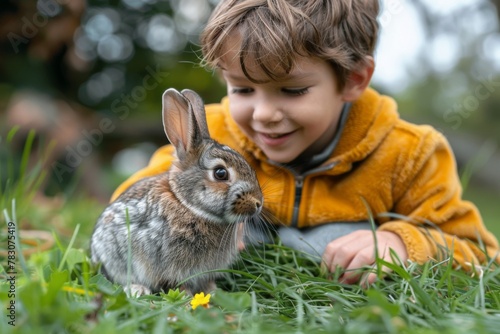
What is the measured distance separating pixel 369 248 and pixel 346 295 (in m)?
0.74

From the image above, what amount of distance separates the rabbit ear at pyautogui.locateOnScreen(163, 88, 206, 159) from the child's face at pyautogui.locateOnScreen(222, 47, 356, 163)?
41 cm

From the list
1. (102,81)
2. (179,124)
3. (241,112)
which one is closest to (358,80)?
(241,112)

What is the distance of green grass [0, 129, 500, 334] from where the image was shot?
1525 millimetres

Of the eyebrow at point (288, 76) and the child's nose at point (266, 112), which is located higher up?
the eyebrow at point (288, 76)

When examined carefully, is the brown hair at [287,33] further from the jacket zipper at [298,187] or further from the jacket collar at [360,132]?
the jacket zipper at [298,187]

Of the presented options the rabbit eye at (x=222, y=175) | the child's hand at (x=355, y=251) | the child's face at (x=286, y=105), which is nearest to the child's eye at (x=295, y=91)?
the child's face at (x=286, y=105)

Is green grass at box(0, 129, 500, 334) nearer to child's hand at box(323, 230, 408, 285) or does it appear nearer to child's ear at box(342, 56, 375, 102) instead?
child's hand at box(323, 230, 408, 285)

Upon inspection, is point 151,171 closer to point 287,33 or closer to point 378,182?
point 287,33

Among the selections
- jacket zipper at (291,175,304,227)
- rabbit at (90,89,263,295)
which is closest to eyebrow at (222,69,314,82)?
rabbit at (90,89,263,295)

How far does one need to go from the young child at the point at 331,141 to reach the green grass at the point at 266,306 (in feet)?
1.36

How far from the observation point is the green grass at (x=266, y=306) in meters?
1.53

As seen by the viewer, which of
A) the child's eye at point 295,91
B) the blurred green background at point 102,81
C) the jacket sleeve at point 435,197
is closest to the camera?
the child's eye at point 295,91

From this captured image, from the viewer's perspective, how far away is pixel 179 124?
8.23ft

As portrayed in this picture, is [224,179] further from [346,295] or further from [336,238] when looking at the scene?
[336,238]
